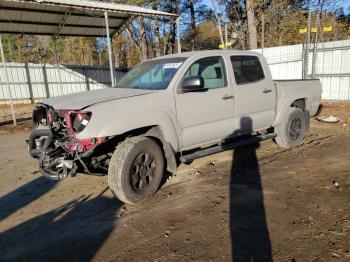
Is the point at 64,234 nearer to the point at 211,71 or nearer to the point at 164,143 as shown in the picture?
the point at 164,143

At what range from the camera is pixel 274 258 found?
121 inches

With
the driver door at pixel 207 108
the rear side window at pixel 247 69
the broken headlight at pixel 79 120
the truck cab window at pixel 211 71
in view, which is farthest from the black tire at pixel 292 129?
the broken headlight at pixel 79 120

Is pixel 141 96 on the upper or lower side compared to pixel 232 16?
lower

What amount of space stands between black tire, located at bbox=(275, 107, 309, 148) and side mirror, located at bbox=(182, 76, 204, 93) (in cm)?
262

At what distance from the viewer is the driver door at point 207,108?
4.98 metres

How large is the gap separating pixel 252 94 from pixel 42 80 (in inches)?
718

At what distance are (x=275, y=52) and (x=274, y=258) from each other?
13.8m

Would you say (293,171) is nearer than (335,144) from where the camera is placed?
Yes

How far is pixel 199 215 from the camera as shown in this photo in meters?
4.06

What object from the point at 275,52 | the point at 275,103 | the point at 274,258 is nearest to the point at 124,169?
the point at 274,258

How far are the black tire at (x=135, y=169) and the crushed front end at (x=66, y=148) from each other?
32cm

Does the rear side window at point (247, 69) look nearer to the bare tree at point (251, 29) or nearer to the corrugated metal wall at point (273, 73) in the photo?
the corrugated metal wall at point (273, 73)

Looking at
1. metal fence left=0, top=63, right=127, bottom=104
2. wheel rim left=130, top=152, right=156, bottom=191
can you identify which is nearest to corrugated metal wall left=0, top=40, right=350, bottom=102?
metal fence left=0, top=63, right=127, bottom=104

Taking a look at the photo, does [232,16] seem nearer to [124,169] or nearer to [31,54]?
[124,169]
